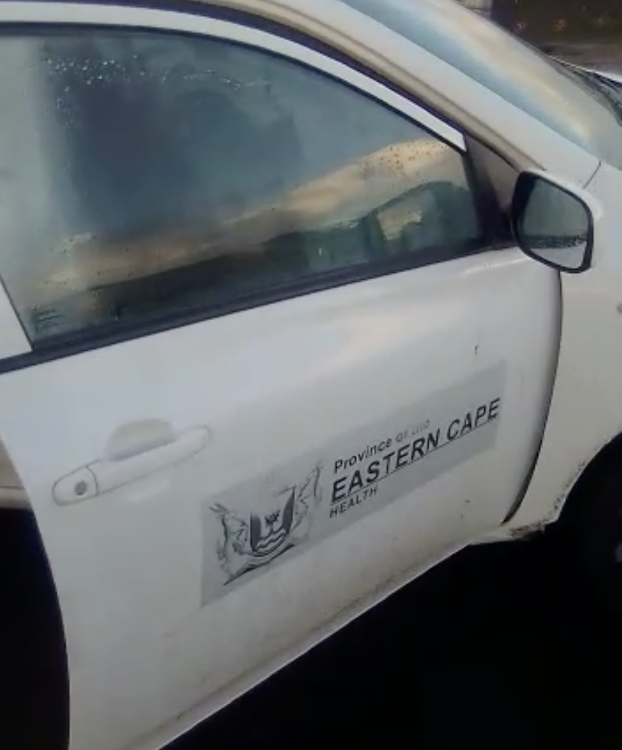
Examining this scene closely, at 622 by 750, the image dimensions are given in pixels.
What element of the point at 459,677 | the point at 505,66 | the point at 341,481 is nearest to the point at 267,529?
the point at 341,481

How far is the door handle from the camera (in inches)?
75.1

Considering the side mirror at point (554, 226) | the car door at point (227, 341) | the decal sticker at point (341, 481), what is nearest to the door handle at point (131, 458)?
the car door at point (227, 341)

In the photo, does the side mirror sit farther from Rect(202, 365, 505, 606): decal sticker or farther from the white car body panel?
Rect(202, 365, 505, 606): decal sticker

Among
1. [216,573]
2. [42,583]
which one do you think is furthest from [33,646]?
[216,573]

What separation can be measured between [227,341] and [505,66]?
1.15m

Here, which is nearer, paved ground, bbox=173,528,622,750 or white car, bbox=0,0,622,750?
white car, bbox=0,0,622,750

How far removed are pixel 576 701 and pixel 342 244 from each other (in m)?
1.34

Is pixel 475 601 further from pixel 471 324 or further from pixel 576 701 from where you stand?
pixel 471 324

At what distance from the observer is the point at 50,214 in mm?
2041

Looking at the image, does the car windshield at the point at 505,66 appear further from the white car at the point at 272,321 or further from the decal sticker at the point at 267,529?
the decal sticker at the point at 267,529

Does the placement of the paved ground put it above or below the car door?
below

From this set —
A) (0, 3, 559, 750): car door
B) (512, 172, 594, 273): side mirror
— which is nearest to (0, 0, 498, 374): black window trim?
(0, 3, 559, 750): car door

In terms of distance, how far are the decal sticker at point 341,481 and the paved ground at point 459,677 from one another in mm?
709

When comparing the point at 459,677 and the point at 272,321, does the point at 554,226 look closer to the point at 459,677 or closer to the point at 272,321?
the point at 272,321
